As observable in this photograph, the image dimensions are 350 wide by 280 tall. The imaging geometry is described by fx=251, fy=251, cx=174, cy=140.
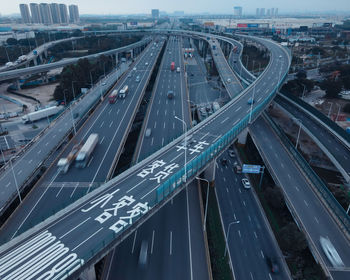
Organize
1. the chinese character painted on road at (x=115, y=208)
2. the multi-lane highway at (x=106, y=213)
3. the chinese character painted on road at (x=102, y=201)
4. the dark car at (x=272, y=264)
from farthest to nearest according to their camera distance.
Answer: the dark car at (x=272, y=264) → the chinese character painted on road at (x=102, y=201) → the chinese character painted on road at (x=115, y=208) → the multi-lane highway at (x=106, y=213)

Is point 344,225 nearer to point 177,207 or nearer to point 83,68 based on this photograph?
point 177,207

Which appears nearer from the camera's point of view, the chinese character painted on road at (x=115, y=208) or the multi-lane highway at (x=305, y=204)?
the chinese character painted on road at (x=115, y=208)

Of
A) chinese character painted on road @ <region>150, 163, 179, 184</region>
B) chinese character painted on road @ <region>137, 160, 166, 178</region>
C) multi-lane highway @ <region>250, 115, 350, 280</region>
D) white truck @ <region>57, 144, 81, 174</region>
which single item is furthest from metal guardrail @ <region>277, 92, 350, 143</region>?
white truck @ <region>57, 144, 81, 174</region>

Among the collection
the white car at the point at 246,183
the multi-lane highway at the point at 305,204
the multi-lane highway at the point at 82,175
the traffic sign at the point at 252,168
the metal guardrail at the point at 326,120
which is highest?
the metal guardrail at the point at 326,120

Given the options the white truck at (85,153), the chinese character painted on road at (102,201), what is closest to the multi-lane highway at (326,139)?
the chinese character painted on road at (102,201)

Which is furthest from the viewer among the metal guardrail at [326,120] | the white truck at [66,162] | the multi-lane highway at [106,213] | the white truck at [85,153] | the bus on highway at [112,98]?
the bus on highway at [112,98]

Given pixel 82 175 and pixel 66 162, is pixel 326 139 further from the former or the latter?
pixel 66 162

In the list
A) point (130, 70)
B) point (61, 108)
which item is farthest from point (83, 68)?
point (61, 108)

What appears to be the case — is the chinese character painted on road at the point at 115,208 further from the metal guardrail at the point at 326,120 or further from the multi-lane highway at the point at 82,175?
the metal guardrail at the point at 326,120
